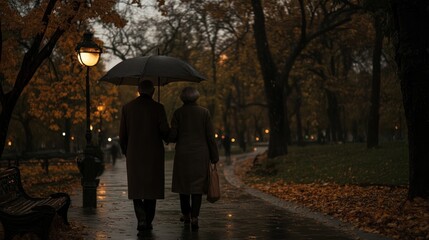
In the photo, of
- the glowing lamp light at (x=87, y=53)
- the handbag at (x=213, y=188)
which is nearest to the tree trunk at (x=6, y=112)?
the glowing lamp light at (x=87, y=53)

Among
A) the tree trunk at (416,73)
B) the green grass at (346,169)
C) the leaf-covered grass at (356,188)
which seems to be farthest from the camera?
the green grass at (346,169)

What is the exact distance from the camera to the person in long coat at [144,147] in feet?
31.3

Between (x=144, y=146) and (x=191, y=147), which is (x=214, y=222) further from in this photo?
(x=144, y=146)

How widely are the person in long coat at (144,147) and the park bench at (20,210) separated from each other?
1.10 metres

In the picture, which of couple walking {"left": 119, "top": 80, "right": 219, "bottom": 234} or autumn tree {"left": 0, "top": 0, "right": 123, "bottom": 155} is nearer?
couple walking {"left": 119, "top": 80, "right": 219, "bottom": 234}

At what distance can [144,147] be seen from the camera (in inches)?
378

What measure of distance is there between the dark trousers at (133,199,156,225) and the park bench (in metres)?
1.05

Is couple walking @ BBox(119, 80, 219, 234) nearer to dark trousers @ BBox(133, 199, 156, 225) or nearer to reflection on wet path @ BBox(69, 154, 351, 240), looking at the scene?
dark trousers @ BBox(133, 199, 156, 225)

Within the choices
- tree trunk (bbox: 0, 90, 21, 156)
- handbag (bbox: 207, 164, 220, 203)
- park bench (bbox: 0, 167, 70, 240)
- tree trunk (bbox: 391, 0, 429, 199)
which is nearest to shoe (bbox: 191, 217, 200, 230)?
handbag (bbox: 207, 164, 220, 203)

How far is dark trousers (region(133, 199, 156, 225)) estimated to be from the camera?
962 centimetres

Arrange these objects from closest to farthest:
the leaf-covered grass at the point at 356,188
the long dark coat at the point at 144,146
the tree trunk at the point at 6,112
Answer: the long dark coat at the point at 144,146 → the leaf-covered grass at the point at 356,188 → the tree trunk at the point at 6,112

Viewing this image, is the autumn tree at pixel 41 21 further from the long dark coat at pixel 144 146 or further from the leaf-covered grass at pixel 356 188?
the long dark coat at pixel 144 146

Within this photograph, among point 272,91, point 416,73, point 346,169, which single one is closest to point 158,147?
point 416,73

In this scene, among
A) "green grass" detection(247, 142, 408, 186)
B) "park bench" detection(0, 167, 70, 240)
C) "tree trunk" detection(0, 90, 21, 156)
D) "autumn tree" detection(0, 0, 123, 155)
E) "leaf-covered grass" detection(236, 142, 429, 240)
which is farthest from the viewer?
"green grass" detection(247, 142, 408, 186)
